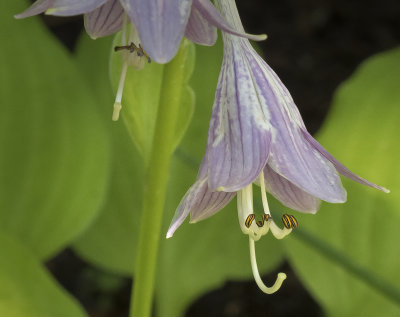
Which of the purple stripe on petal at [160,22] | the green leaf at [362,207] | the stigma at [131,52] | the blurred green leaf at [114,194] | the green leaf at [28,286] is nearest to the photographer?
the purple stripe on petal at [160,22]

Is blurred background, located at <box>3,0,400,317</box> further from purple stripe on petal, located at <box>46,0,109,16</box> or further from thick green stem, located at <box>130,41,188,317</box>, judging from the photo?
purple stripe on petal, located at <box>46,0,109,16</box>

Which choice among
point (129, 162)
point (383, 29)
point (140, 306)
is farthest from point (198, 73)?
point (383, 29)

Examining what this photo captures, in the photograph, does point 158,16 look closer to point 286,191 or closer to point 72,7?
point 72,7

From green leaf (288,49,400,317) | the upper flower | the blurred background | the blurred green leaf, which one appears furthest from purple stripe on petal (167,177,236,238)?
the blurred background

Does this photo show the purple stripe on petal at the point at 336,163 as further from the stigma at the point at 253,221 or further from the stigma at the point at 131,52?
the stigma at the point at 131,52

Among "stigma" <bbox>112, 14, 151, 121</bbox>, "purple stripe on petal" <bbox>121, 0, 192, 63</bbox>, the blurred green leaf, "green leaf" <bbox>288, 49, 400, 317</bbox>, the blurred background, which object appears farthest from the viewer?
the blurred background

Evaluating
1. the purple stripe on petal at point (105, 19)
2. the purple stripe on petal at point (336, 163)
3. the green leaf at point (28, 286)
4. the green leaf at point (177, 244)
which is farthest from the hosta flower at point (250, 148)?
the green leaf at point (177, 244)

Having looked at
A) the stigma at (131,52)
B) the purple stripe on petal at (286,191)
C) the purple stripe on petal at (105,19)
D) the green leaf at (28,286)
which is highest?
the purple stripe on petal at (105,19)
